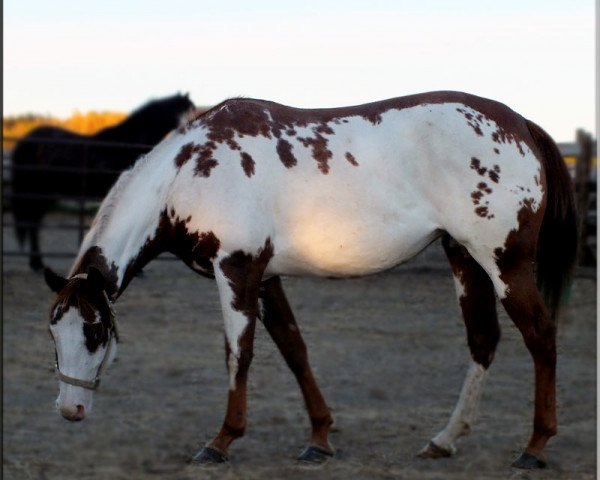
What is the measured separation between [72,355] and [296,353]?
102 cm

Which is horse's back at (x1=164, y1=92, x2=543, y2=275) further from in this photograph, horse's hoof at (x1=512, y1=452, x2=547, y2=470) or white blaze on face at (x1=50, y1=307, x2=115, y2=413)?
horse's hoof at (x1=512, y1=452, x2=547, y2=470)

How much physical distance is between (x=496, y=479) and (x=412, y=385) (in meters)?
1.81

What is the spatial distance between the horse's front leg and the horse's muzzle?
0.60 metres

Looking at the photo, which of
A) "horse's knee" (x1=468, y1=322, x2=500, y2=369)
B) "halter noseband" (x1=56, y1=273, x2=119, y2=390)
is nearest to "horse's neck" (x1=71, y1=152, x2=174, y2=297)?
"halter noseband" (x1=56, y1=273, x2=119, y2=390)

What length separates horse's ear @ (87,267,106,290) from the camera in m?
3.45

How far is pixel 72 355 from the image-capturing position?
136 inches

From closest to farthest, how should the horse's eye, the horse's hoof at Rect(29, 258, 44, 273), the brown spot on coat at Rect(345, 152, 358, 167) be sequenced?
the horse's eye
the brown spot on coat at Rect(345, 152, 358, 167)
the horse's hoof at Rect(29, 258, 44, 273)

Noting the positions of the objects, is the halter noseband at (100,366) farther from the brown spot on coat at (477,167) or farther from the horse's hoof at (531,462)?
the horse's hoof at (531,462)

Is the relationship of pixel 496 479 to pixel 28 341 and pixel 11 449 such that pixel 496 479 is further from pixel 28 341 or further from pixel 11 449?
pixel 28 341

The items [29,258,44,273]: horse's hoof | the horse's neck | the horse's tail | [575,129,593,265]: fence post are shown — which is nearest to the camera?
the horse's neck

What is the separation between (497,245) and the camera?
150 inches

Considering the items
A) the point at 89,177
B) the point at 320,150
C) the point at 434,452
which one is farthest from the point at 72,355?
the point at 89,177

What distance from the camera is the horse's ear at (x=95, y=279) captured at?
3449mm

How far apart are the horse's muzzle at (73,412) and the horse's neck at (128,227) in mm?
459
